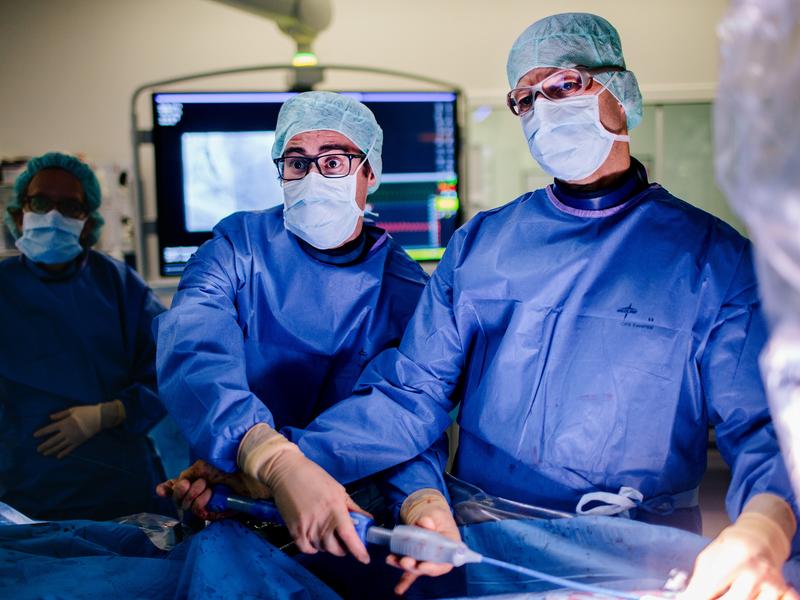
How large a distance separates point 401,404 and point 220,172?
173 centimetres

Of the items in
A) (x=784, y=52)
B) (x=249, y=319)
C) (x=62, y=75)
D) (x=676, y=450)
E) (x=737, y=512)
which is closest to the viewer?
(x=784, y=52)

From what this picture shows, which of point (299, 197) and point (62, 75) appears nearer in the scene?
point (299, 197)

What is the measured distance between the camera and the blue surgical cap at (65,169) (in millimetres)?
2037

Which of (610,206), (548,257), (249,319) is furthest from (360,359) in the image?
(610,206)

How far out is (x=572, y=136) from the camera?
1.16 metres

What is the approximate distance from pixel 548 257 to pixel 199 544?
0.67m

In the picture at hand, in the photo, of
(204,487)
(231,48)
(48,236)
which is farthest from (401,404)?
(231,48)

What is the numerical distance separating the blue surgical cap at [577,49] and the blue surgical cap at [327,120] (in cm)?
38

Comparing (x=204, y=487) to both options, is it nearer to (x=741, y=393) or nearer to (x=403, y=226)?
(x=741, y=393)

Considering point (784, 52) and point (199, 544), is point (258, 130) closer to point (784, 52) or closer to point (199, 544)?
point (199, 544)

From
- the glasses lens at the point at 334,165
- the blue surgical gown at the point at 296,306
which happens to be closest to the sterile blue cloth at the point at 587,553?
the blue surgical gown at the point at 296,306

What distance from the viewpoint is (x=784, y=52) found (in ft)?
1.89

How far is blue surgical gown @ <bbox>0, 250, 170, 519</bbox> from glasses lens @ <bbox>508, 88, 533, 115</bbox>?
51.0 inches

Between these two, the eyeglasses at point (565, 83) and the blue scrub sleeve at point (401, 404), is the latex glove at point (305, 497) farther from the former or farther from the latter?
the eyeglasses at point (565, 83)
